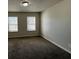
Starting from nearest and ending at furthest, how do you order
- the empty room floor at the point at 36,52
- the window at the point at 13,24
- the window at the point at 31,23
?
the empty room floor at the point at 36,52, the window at the point at 13,24, the window at the point at 31,23

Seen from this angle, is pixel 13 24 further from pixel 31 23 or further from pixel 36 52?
pixel 36 52

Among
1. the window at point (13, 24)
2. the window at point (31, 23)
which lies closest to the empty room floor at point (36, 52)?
the window at point (13, 24)

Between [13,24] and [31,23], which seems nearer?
[13,24]

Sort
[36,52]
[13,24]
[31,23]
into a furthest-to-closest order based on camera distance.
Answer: [31,23] → [13,24] → [36,52]

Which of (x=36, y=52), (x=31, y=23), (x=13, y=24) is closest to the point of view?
(x=36, y=52)

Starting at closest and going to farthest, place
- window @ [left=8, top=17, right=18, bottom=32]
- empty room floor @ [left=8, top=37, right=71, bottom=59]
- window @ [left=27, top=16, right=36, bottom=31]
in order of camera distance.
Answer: empty room floor @ [left=8, top=37, right=71, bottom=59] → window @ [left=8, top=17, right=18, bottom=32] → window @ [left=27, top=16, right=36, bottom=31]

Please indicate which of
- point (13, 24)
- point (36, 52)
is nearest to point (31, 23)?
point (13, 24)

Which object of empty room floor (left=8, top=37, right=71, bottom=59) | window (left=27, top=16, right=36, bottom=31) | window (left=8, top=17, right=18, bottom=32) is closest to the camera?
empty room floor (left=8, top=37, right=71, bottom=59)

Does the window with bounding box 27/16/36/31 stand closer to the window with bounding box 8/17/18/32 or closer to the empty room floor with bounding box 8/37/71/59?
the window with bounding box 8/17/18/32

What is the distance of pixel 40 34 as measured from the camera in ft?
31.1

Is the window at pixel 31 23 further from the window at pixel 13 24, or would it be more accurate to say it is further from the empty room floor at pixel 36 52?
the empty room floor at pixel 36 52

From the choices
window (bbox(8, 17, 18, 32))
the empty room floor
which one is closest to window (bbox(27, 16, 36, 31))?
window (bbox(8, 17, 18, 32))
